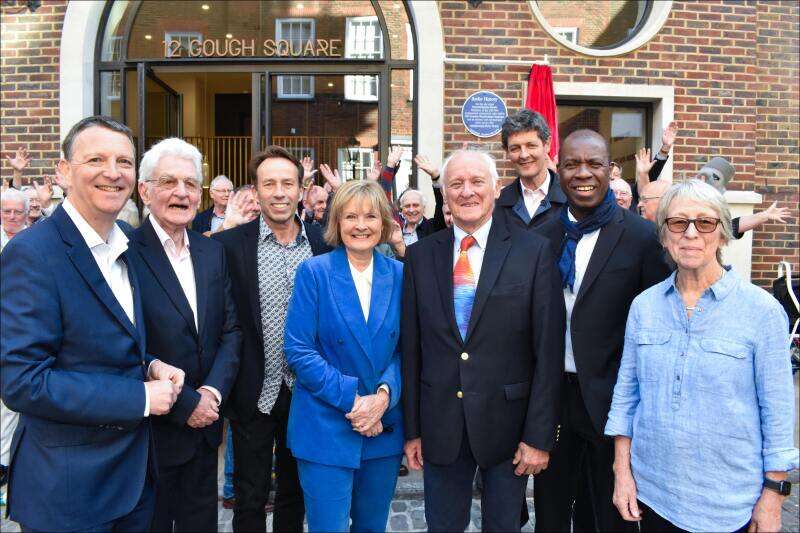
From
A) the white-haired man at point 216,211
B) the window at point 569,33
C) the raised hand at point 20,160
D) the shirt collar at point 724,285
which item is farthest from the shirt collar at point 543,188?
the raised hand at point 20,160

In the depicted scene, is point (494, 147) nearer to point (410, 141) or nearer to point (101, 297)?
point (410, 141)

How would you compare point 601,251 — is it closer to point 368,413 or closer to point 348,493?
point 368,413

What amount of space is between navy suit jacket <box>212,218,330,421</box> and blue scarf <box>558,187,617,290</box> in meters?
1.53

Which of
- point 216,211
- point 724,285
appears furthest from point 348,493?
point 216,211

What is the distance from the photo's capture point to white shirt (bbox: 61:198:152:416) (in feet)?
6.72

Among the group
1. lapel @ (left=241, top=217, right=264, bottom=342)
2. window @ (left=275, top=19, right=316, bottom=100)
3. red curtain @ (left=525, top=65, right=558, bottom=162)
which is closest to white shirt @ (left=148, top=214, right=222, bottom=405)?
lapel @ (left=241, top=217, right=264, bottom=342)

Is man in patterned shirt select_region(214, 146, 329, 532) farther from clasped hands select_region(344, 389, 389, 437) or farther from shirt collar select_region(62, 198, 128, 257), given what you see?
shirt collar select_region(62, 198, 128, 257)

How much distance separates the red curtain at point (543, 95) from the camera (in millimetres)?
5816

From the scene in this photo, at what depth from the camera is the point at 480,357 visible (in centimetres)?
244

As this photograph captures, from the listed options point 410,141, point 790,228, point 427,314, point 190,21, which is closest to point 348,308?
point 427,314

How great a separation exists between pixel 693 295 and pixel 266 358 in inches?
78.6

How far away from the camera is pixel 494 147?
6074 millimetres

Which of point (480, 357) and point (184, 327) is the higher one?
point (184, 327)

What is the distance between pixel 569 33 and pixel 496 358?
16.4ft
